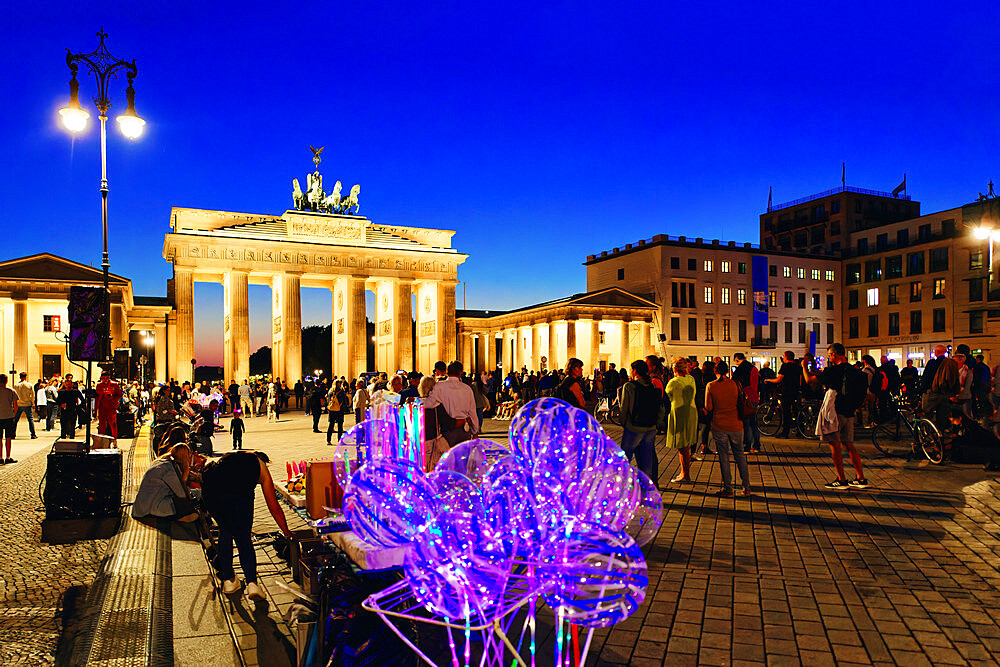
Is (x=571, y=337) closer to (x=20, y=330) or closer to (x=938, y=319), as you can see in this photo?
(x=938, y=319)

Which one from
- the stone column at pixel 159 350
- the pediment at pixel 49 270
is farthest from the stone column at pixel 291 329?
the stone column at pixel 159 350

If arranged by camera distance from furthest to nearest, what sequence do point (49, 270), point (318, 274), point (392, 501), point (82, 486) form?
point (318, 274), point (49, 270), point (82, 486), point (392, 501)

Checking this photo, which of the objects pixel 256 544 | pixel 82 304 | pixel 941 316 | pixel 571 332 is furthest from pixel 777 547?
pixel 941 316

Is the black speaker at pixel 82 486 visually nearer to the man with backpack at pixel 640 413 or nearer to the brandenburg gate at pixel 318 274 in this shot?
the man with backpack at pixel 640 413

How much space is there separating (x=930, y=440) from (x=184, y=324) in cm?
4591

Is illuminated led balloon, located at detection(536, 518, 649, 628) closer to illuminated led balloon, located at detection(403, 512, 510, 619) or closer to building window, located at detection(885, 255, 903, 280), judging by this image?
illuminated led balloon, located at detection(403, 512, 510, 619)

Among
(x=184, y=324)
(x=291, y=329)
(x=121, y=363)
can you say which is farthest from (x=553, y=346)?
(x=121, y=363)

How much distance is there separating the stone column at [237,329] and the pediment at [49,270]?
7066 mm

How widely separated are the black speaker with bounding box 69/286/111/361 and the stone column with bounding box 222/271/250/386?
3969 centimetres

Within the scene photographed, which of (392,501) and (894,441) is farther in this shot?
(894,441)

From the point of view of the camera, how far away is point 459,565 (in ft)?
6.40

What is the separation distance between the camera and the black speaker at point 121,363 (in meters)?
28.8

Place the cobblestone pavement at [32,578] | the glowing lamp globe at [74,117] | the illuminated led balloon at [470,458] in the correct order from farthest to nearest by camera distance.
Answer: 1. the glowing lamp globe at [74,117]
2. the cobblestone pavement at [32,578]
3. the illuminated led balloon at [470,458]

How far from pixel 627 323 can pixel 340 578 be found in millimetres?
56895
